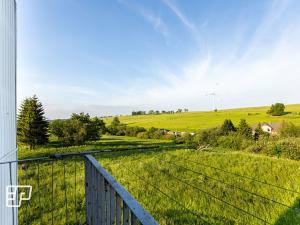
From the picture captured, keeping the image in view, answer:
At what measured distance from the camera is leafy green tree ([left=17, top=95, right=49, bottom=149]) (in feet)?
48.4

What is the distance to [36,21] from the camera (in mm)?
6520

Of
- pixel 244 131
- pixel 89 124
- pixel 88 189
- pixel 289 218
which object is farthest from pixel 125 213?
pixel 89 124

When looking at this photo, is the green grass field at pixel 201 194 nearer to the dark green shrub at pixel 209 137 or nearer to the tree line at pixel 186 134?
the tree line at pixel 186 134

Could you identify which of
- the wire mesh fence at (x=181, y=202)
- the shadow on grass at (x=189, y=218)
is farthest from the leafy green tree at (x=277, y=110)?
the shadow on grass at (x=189, y=218)

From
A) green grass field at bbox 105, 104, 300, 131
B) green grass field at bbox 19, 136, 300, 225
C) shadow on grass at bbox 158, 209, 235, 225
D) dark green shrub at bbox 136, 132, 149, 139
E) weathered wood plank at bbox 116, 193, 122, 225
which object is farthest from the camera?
green grass field at bbox 105, 104, 300, 131

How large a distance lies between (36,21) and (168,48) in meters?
10.9

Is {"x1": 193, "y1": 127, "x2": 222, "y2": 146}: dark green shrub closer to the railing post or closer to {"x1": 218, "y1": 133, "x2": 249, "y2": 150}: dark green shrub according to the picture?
{"x1": 218, "y1": 133, "x2": 249, "y2": 150}: dark green shrub

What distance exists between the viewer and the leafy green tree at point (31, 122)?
14758mm

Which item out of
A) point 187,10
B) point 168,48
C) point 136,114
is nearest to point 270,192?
point 187,10

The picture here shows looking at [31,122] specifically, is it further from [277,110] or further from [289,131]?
[277,110]

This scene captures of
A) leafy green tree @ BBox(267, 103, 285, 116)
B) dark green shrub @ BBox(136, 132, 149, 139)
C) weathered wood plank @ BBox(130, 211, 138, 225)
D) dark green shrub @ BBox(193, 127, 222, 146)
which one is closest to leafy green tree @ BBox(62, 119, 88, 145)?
dark green shrub @ BBox(136, 132, 149, 139)

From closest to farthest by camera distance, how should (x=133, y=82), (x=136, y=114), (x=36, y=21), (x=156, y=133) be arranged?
(x=36, y=21), (x=156, y=133), (x=133, y=82), (x=136, y=114)

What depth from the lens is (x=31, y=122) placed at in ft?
48.7

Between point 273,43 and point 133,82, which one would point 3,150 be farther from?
point 133,82
